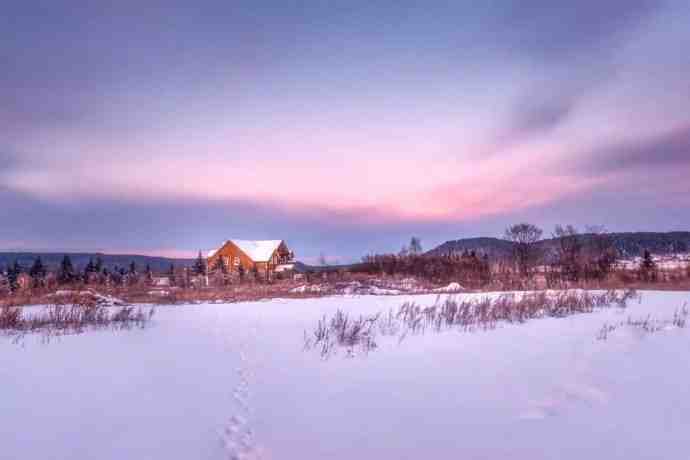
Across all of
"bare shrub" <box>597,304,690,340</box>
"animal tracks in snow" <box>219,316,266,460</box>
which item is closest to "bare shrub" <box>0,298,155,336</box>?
→ "animal tracks in snow" <box>219,316,266,460</box>

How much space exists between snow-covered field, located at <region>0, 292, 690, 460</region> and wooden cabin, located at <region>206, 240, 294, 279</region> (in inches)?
1869

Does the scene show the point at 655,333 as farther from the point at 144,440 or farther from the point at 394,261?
the point at 394,261

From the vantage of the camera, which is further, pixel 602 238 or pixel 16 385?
pixel 602 238

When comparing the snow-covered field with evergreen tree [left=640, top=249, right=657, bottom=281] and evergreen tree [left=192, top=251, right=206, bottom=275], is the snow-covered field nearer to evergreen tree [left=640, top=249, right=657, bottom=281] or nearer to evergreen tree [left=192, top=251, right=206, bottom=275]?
evergreen tree [left=640, top=249, right=657, bottom=281]

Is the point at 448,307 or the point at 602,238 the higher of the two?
the point at 602,238

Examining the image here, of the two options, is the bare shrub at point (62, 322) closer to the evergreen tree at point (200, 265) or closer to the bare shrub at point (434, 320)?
the bare shrub at point (434, 320)

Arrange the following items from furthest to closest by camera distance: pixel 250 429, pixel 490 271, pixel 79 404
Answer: pixel 490 271 → pixel 79 404 → pixel 250 429

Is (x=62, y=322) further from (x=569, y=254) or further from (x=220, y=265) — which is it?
(x=220, y=265)

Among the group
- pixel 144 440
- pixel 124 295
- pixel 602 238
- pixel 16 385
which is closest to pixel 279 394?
pixel 144 440

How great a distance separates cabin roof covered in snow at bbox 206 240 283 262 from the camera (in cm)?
5631

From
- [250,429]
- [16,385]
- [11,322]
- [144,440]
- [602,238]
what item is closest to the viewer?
[144,440]

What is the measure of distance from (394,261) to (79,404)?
3523cm

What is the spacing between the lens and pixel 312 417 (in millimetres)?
4227

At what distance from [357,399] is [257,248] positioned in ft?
180
